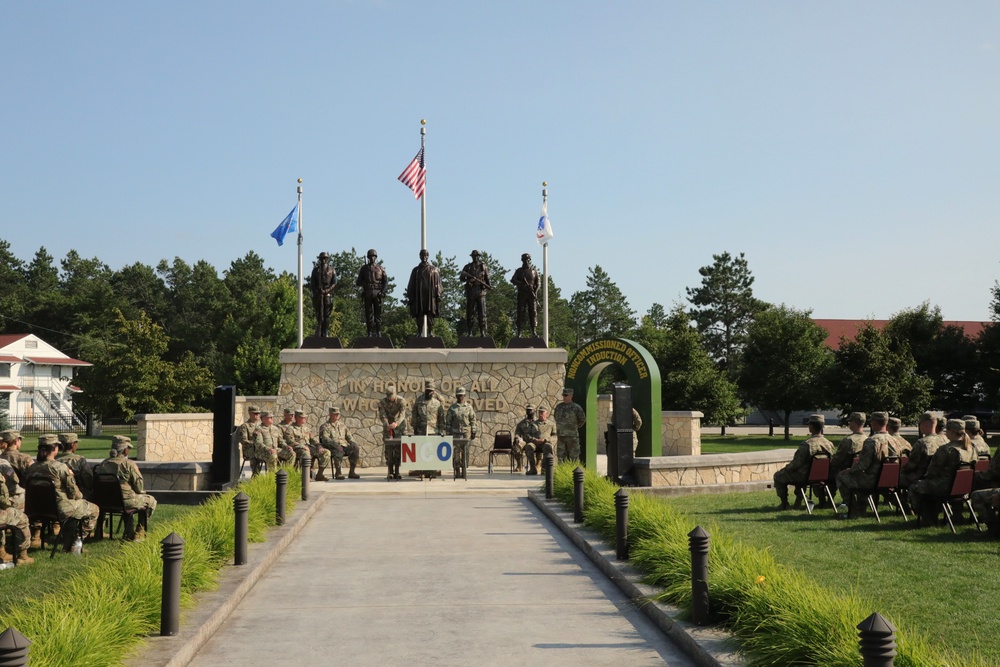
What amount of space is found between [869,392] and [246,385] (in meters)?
31.5

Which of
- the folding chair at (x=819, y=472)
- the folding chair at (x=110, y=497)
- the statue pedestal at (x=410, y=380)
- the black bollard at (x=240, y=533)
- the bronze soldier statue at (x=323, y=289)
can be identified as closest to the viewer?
the black bollard at (x=240, y=533)

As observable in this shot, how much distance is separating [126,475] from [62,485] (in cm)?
106

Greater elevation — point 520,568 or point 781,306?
point 781,306

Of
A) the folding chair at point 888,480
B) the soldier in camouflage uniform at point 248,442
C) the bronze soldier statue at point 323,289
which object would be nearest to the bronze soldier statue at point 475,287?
the bronze soldier statue at point 323,289

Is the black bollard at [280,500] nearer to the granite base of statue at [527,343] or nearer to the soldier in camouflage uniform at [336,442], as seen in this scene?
the soldier in camouflage uniform at [336,442]

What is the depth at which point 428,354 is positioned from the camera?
27.2m

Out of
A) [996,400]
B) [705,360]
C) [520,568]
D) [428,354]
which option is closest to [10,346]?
[705,360]

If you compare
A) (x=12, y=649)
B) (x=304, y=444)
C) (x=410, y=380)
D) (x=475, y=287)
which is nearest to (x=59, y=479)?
(x=12, y=649)

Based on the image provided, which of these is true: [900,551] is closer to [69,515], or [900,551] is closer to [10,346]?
[69,515]

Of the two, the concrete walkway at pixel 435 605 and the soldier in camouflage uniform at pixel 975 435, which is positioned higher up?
the soldier in camouflage uniform at pixel 975 435

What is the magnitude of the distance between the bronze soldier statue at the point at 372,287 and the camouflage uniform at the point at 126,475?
47.7ft

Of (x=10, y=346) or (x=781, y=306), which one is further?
(x=10, y=346)

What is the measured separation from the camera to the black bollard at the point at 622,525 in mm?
11094

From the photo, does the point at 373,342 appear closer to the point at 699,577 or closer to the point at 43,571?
the point at 43,571
